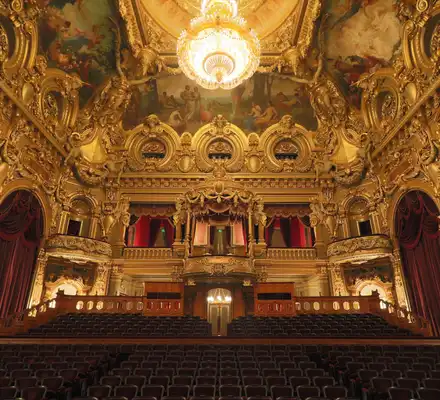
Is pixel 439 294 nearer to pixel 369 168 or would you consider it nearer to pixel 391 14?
pixel 369 168

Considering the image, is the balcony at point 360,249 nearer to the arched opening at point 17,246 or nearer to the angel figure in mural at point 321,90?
the angel figure in mural at point 321,90

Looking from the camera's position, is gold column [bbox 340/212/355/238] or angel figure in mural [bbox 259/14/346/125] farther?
angel figure in mural [bbox 259/14/346/125]

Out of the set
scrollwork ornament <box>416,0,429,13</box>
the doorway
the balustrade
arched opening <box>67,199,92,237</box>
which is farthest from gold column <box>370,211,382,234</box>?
arched opening <box>67,199,92,237</box>

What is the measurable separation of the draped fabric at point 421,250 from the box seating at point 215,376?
5.04m

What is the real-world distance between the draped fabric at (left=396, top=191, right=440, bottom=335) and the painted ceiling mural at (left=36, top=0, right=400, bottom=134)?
644cm

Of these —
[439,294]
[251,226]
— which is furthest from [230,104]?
[439,294]

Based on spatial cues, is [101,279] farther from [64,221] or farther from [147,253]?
[64,221]

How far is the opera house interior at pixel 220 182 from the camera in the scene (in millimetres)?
9352

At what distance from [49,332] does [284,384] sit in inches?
293

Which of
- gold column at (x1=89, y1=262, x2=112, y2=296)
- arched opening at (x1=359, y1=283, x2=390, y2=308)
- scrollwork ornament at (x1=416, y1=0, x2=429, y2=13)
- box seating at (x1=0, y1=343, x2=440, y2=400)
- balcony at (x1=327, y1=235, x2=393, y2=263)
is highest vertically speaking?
scrollwork ornament at (x1=416, y1=0, x2=429, y2=13)

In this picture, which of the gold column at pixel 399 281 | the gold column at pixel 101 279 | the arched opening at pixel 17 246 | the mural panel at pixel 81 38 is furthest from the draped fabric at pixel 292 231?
the mural panel at pixel 81 38

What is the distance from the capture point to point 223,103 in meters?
17.7

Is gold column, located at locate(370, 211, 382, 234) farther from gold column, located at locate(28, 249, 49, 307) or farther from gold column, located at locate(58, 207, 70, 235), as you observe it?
gold column, located at locate(28, 249, 49, 307)

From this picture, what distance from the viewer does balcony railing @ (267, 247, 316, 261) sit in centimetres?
1563
